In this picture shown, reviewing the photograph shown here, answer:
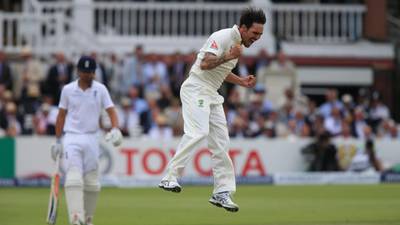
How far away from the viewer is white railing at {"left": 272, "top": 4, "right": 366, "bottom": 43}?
27.6 m

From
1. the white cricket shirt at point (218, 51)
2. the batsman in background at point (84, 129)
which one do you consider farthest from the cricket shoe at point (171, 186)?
the white cricket shirt at point (218, 51)

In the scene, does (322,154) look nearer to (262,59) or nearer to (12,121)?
(262,59)

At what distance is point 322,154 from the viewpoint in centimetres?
2178

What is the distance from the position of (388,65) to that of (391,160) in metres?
5.36

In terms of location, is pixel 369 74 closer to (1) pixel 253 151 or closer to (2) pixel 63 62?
(1) pixel 253 151

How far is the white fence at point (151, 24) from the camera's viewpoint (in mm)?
25438

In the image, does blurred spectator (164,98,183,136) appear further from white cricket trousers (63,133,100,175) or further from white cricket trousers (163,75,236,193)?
white cricket trousers (163,75,236,193)

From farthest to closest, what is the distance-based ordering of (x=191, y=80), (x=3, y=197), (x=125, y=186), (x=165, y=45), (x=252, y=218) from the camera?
(x=165, y=45), (x=125, y=186), (x=3, y=197), (x=252, y=218), (x=191, y=80)

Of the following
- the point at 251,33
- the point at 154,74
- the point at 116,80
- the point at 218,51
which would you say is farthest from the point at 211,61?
the point at 116,80

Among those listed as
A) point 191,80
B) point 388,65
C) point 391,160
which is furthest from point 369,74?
point 191,80

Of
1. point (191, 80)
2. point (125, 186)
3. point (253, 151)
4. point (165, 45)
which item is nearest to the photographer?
point (191, 80)

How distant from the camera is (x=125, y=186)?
67.3 ft

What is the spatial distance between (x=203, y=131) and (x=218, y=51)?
2.70 feet

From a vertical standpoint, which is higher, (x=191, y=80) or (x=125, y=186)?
(x=191, y=80)
